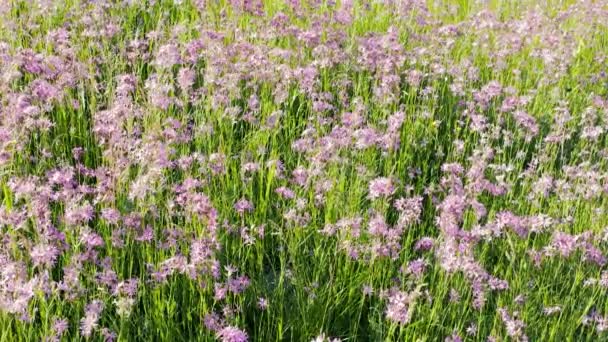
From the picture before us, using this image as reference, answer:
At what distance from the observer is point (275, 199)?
320cm

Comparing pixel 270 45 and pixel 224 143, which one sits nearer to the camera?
pixel 224 143

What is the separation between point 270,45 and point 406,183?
1.42 meters

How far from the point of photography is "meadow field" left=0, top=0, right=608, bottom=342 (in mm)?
2348

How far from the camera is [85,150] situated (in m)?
3.18

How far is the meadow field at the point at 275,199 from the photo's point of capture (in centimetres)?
235

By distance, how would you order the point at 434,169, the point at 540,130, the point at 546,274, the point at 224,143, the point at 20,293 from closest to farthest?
1. the point at 20,293
2. the point at 546,274
3. the point at 224,143
4. the point at 434,169
5. the point at 540,130

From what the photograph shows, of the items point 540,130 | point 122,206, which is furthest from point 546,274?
point 122,206

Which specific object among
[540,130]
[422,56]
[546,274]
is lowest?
[546,274]

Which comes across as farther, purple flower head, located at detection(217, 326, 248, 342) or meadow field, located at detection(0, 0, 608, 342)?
meadow field, located at detection(0, 0, 608, 342)

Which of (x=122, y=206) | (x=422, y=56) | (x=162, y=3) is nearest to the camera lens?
(x=122, y=206)

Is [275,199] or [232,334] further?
[275,199]

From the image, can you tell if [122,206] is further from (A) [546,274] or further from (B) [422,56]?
(B) [422,56]

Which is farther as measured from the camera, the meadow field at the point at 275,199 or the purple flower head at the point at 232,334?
the meadow field at the point at 275,199

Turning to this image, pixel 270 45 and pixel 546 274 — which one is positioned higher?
pixel 270 45
